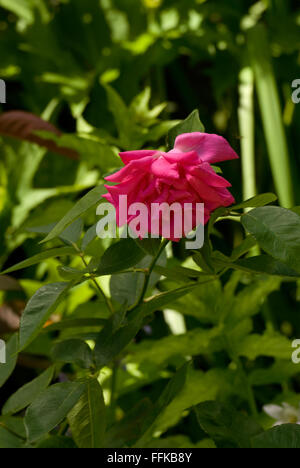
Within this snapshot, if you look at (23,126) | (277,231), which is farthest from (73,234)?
(23,126)

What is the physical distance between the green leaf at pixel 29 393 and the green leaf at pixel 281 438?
156mm

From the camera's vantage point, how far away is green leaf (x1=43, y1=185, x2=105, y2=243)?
328mm

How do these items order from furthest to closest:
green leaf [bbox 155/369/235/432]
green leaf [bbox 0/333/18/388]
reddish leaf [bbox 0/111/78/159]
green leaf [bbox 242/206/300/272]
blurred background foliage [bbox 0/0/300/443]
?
blurred background foliage [bbox 0/0/300/443]
reddish leaf [bbox 0/111/78/159]
green leaf [bbox 155/369/235/432]
green leaf [bbox 0/333/18/388]
green leaf [bbox 242/206/300/272]

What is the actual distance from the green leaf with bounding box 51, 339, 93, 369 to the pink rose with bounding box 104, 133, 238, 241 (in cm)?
12

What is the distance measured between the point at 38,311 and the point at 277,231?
0.15 m

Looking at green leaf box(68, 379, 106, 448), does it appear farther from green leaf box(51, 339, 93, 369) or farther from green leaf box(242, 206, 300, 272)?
green leaf box(242, 206, 300, 272)

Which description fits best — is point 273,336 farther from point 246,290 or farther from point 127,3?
point 127,3

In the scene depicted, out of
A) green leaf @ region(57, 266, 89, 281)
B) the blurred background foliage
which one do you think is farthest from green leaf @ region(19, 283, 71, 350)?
the blurred background foliage

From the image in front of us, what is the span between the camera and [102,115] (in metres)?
1.20

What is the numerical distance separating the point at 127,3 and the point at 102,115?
25 cm

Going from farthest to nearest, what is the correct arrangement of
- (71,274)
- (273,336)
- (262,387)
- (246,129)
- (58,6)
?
(58,6), (246,129), (262,387), (273,336), (71,274)

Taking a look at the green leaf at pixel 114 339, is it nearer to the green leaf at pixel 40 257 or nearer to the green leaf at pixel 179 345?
the green leaf at pixel 40 257

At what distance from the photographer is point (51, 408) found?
0.37m
